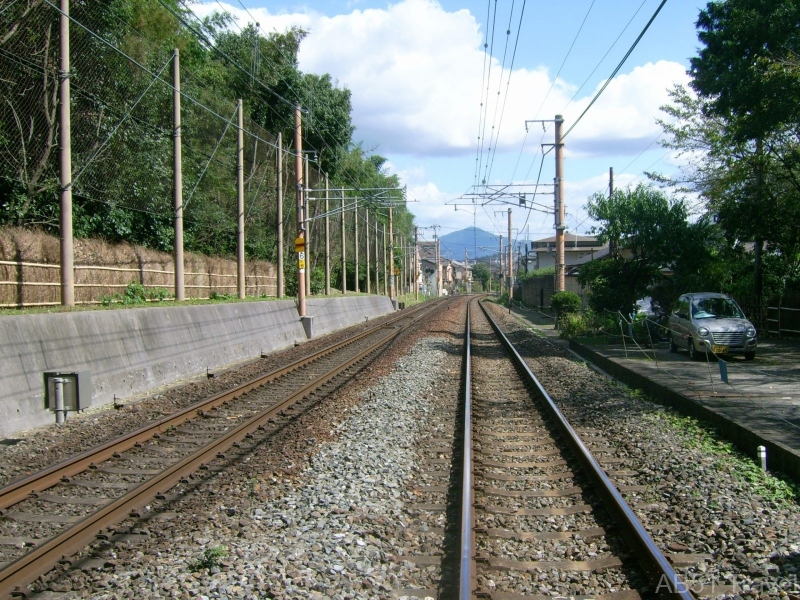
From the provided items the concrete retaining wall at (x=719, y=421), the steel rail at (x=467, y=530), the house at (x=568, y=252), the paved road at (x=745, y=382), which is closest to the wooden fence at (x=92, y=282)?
the steel rail at (x=467, y=530)

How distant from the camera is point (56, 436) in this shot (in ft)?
32.4

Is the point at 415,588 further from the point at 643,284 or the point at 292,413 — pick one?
the point at 643,284

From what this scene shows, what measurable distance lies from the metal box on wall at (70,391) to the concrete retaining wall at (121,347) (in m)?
0.14

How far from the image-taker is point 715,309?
64.6 feet

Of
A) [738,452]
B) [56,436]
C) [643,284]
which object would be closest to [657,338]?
[643,284]

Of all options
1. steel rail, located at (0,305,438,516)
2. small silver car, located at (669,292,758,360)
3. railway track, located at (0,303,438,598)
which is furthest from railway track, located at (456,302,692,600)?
small silver car, located at (669,292,758,360)

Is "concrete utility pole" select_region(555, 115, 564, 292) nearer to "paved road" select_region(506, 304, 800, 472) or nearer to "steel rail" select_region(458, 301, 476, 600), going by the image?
"paved road" select_region(506, 304, 800, 472)

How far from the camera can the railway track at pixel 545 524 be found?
4.97 meters

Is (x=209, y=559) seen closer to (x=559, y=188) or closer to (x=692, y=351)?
(x=692, y=351)

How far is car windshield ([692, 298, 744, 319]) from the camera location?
19391 millimetres

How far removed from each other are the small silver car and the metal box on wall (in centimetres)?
1324

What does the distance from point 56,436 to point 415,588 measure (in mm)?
6869

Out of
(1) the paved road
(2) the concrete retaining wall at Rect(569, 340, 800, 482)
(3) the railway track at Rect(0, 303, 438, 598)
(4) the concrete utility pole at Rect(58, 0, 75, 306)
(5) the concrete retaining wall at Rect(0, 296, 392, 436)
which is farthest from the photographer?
(4) the concrete utility pole at Rect(58, 0, 75, 306)

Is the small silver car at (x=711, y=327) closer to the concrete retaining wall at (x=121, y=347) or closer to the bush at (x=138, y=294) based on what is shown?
the concrete retaining wall at (x=121, y=347)
